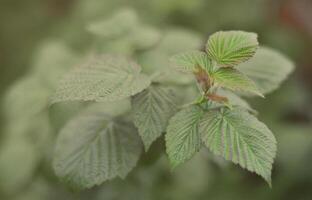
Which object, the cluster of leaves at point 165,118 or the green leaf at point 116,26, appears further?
the green leaf at point 116,26

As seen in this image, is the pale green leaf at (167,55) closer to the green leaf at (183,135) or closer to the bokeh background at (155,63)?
the bokeh background at (155,63)

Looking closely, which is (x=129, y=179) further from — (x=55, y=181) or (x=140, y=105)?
(x=140, y=105)

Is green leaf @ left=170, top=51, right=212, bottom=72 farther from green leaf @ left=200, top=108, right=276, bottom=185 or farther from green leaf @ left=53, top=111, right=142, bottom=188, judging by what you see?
green leaf @ left=53, top=111, right=142, bottom=188

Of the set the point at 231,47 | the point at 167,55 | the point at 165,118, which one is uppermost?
the point at 231,47

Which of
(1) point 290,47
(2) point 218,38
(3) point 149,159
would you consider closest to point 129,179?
(3) point 149,159

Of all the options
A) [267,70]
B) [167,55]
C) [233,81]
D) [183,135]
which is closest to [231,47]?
[233,81]

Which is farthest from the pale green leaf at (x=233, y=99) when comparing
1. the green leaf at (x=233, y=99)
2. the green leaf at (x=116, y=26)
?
the green leaf at (x=116, y=26)

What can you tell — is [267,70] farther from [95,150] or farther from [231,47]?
[95,150]
